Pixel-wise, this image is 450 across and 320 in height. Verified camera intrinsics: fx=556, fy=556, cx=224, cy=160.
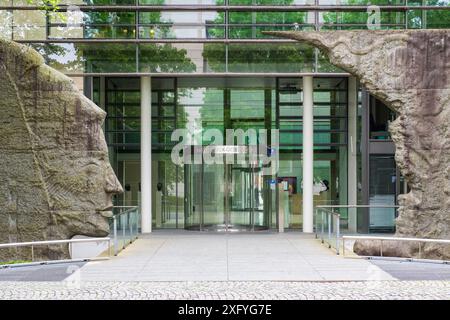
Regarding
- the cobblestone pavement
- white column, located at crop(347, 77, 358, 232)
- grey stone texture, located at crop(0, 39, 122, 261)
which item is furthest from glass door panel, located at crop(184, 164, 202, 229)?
the cobblestone pavement

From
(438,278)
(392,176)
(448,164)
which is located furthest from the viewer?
(392,176)

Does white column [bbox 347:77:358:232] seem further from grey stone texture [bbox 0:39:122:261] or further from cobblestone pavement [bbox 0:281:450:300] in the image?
cobblestone pavement [bbox 0:281:450:300]

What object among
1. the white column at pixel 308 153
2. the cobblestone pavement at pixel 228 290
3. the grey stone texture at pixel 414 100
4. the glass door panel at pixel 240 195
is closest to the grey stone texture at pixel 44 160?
the cobblestone pavement at pixel 228 290

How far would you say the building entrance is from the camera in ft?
62.3

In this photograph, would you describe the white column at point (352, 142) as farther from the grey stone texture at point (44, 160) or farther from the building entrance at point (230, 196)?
the grey stone texture at point (44, 160)

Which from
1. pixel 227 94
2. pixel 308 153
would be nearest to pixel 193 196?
pixel 227 94

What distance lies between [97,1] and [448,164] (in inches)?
471

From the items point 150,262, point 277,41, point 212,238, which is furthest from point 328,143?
point 150,262

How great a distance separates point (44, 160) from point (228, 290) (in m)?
5.22

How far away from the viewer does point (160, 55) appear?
17609 millimetres

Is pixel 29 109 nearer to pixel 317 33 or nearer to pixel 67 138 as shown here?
pixel 67 138

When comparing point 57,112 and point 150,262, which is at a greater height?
point 57,112

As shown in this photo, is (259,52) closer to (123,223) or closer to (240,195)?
(240,195)

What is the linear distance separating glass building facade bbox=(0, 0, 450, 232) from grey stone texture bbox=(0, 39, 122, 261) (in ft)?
20.2
